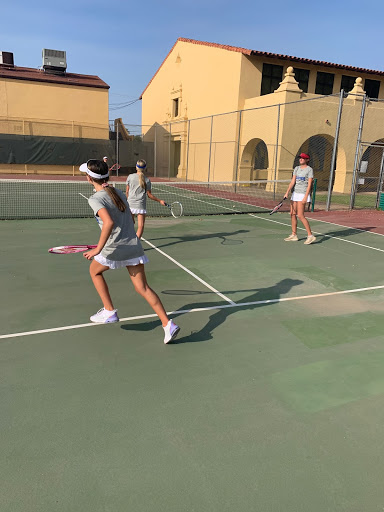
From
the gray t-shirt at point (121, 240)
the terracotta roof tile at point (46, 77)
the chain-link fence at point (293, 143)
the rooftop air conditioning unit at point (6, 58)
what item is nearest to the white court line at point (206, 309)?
the gray t-shirt at point (121, 240)

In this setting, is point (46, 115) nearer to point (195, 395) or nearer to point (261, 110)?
point (261, 110)

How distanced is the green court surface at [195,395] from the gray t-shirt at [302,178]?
9.84 feet

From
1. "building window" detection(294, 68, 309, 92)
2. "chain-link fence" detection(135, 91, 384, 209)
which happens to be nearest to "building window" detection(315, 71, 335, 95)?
"building window" detection(294, 68, 309, 92)

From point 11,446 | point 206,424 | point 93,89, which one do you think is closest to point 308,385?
point 206,424

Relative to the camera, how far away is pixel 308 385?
3436mm

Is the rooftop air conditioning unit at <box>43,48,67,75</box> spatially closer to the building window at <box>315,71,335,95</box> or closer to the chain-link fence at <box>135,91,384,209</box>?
the chain-link fence at <box>135,91,384,209</box>

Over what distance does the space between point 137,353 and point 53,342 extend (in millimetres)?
924

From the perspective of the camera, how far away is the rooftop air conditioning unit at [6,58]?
101 feet

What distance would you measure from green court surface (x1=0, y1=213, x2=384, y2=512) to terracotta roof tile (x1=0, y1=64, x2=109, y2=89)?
90.1ft

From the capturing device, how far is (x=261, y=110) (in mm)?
21344

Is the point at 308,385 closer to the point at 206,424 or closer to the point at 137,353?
the point at 206,424

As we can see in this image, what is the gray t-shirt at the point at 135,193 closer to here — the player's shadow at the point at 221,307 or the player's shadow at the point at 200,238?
the player's shadow at the point at 200,238

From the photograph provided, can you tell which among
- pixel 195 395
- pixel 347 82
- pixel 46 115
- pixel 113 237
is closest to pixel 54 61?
pixel 46 115

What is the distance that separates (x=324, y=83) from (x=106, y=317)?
25615mm
